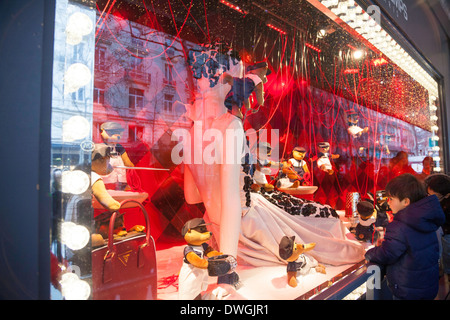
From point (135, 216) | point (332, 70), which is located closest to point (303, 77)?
point (332, 70)

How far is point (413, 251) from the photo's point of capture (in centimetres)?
143

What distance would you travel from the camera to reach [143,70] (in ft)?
4.78

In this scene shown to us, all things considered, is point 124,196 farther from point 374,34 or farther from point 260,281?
point 374,34

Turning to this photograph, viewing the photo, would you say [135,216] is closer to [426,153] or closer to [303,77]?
[303,77]

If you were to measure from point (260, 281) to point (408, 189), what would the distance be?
92 centimetres

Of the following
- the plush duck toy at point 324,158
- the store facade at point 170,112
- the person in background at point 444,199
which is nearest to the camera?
the store facade at point 170,112

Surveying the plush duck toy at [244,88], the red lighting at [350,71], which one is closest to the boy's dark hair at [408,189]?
the plush duck toy at [244,88]

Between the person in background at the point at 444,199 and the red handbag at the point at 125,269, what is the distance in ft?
7.48

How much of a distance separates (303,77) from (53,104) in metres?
2.36

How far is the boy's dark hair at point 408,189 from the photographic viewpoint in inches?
61.2

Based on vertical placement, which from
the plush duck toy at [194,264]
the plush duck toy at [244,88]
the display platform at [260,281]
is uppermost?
the plush duck toy at [244,88]

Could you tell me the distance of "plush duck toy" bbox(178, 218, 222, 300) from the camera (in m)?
1.15

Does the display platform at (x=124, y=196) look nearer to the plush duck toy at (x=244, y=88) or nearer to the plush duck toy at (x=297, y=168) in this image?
the plush duck toy at (x=244, y=88)

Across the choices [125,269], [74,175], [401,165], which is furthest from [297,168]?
[74,175]
